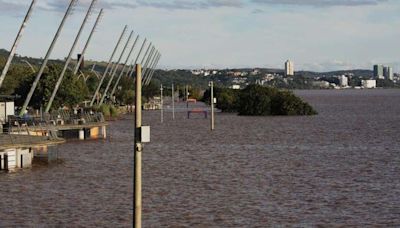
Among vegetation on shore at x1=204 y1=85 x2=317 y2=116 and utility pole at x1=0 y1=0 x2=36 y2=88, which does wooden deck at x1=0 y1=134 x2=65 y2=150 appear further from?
vegetation on shore at x1=204 y1=85 x2=317 y2=116

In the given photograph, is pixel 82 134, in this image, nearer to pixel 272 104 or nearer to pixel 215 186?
pixel 215 186

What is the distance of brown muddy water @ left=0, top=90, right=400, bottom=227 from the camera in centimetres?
3120

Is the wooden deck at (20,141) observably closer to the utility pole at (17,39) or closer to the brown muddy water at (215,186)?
the brown muddy water at (215,186)

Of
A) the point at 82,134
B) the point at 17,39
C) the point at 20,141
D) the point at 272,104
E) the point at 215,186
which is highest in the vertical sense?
the point at 17,39

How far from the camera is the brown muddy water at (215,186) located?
31203mm

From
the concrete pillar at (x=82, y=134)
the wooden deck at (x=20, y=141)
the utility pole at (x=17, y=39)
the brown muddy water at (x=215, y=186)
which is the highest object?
the utility pole at (x=17, y=39)

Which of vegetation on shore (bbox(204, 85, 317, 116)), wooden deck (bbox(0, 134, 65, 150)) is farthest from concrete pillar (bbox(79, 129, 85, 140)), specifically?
vegetation on shore (bbox(204, 85, 317, 116))

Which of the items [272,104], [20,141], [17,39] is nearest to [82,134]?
[17,39]

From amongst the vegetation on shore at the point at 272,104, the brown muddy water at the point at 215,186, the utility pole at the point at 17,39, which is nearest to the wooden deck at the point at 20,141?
the brown muddy water at the point at 215,186

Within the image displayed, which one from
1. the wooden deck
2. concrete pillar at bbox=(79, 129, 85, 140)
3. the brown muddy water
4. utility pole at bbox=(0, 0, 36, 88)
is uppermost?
utility pole at bbox=(0, 0, 36, 88)

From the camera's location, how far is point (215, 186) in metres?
40.6

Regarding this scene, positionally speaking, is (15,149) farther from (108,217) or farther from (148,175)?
(108,217)

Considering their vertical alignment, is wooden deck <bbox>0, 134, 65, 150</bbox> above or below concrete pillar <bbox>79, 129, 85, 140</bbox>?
above

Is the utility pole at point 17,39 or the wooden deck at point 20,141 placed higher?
the utility pole at point 17,39
